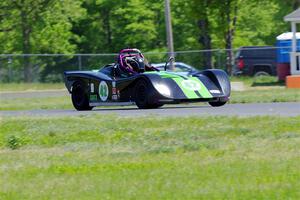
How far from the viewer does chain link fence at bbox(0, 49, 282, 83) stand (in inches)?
1623

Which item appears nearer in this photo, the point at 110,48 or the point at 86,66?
the point at 86,66

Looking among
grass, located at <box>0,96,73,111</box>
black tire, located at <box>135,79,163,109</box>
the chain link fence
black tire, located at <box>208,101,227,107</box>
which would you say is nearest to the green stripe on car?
black tire, located at <box>135,79,163,109</box>

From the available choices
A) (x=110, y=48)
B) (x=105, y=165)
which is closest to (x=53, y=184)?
(x=105, y=165)

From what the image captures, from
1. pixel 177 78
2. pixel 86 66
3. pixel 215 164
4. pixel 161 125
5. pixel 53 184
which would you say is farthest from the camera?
pixel 86 66

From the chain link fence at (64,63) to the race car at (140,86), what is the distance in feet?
59.2

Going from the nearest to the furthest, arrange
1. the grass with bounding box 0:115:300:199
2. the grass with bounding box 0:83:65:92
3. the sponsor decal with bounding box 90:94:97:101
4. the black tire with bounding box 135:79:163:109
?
the grass with bounding box 0:115:300:199 → the black tire with bounding box 135:79:163:109 → the sponsor decal with bounding box 90:94:97:101 → the grass with bounding box 0:83:65:92

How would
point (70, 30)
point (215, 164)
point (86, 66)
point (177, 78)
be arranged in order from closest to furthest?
point (215, 164) < point (177, 78) < point (86, 66) < point (70, 30)

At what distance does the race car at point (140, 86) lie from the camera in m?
20.4

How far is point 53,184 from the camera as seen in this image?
9648 millimetres

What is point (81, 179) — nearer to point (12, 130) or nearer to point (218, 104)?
point (12, 130)

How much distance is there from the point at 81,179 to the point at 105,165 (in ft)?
3.47

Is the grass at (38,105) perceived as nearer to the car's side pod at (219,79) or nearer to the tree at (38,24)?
the car's side pod at (219,79)

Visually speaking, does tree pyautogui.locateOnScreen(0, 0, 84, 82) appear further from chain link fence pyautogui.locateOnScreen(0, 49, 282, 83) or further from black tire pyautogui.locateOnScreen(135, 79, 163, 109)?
black tire pyautogui.locateOnScreen(135, 79, 163, 109)

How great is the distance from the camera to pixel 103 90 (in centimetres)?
2233
